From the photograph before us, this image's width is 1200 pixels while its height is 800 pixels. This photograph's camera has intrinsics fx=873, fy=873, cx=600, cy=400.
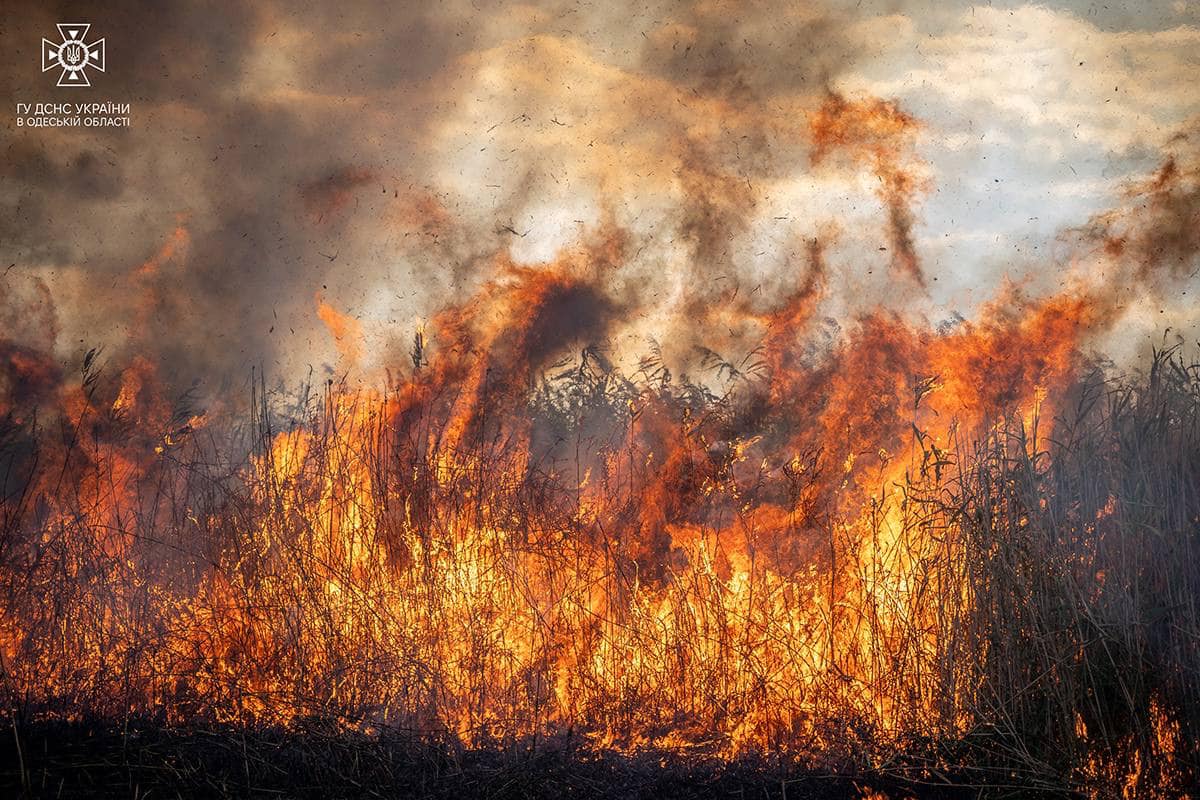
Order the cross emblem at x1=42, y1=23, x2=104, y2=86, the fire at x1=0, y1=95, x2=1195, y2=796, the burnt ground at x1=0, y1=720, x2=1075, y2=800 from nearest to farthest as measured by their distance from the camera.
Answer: the burnt ground at x1=0, y1=720, x2=1075, y2=800 → the fire at x1=0, y1=95, x2=1195, y2=796 → the cross emblem at x1=42, y1=23, x2=104, y2=86

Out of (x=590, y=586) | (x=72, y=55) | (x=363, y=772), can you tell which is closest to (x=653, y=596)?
(x=590, y=586)

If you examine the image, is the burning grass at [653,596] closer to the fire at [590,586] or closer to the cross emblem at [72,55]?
the fire at [590,586]

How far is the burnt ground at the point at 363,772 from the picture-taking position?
3.71m

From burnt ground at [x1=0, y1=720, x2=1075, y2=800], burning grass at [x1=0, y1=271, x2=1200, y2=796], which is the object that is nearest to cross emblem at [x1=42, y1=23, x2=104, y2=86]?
burning grass at [x1=0, y1=271, x2=1200, y2=796]

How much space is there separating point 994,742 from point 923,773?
1.13 feet

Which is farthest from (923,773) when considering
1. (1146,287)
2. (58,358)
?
(58,358)

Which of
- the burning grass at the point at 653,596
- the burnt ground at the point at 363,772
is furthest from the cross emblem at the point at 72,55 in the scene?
the burnt ground at the point at 363,772

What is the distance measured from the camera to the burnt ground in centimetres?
371

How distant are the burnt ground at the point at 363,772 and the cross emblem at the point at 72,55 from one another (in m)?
5.95

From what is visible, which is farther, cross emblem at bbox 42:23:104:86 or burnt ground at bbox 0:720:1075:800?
cross emblem at bbox 42:23:104:86

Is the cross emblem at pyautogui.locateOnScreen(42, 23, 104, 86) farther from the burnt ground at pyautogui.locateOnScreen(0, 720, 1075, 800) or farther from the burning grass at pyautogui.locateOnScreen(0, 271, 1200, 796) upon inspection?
the burnt ground at pyautogui.locateOnScreen(0, 720, 1075, 800)

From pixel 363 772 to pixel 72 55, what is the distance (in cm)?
687

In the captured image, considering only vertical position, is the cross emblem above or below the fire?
above

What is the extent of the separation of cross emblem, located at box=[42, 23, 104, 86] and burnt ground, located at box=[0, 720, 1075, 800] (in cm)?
595
